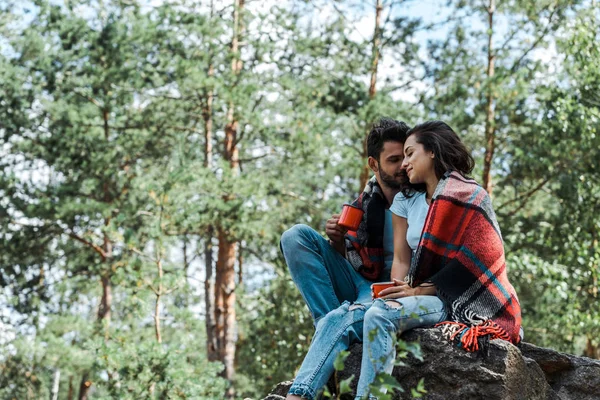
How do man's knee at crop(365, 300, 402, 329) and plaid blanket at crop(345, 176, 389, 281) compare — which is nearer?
man's knee at crop(365, 300, 402, 329)

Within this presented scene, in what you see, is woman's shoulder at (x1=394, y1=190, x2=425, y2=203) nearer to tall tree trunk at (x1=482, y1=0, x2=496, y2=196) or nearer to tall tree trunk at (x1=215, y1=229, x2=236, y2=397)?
tall tree trunk at (x1=482, y1=0, x2=496, y2=196)

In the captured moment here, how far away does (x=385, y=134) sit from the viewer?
383 cm

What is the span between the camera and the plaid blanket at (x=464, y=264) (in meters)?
3.35

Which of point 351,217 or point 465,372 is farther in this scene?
point 351,217

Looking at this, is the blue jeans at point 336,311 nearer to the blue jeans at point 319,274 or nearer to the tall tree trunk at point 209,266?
the blue jeans at point 319,274

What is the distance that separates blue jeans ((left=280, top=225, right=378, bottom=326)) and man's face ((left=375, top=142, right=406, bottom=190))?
44 cm

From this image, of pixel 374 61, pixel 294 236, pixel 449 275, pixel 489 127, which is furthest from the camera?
pixel 374 61

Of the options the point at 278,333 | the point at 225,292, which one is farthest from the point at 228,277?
the point at 278,333

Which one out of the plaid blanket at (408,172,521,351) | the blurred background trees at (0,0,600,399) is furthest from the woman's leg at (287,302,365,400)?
the blurred background trees at (0,0,600,399)

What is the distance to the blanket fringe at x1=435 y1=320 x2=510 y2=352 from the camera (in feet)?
10.6

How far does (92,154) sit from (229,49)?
2929mm

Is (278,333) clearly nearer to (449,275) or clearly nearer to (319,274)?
(319,274)

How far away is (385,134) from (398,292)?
2.85ft

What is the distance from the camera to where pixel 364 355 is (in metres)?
3.04
